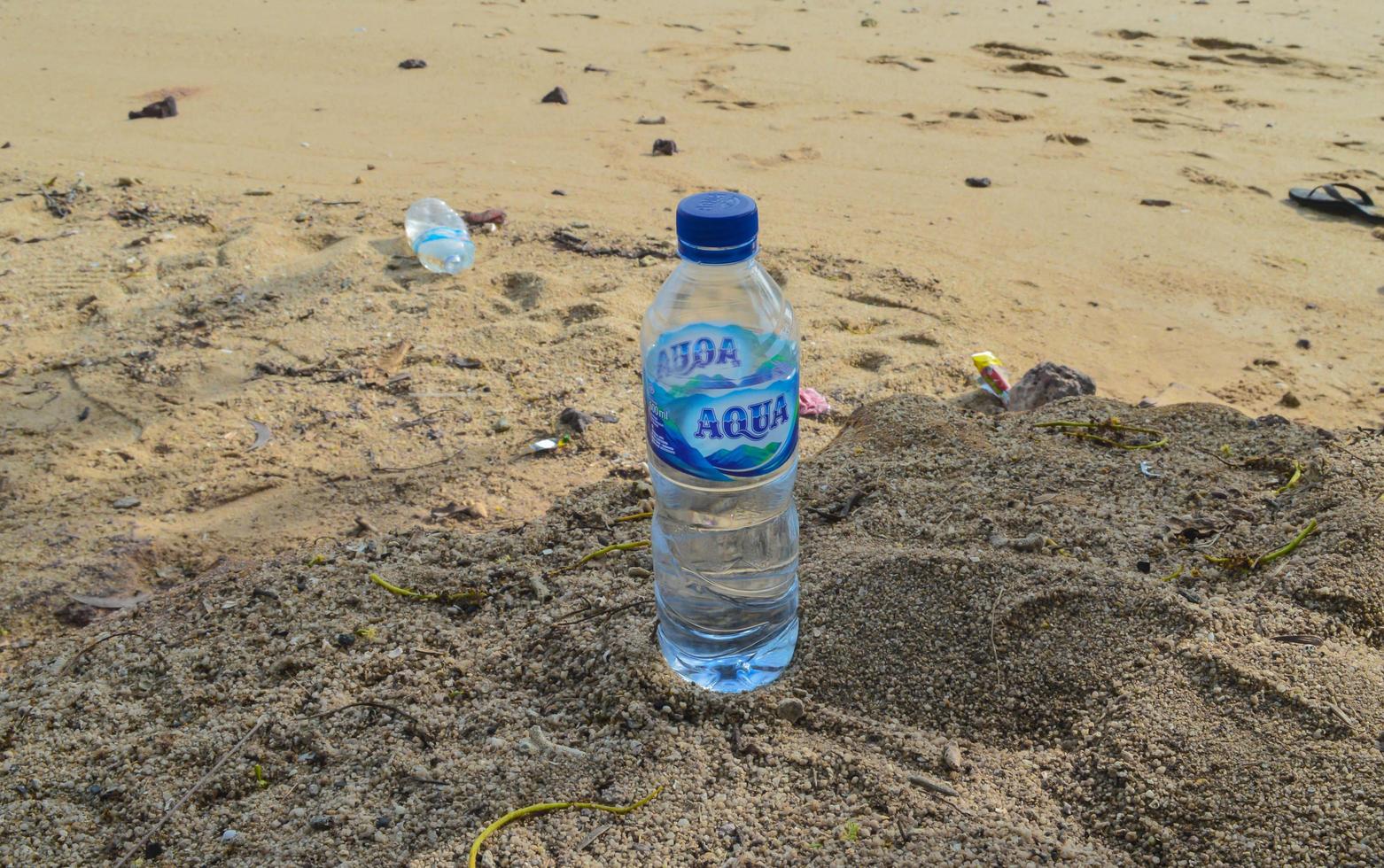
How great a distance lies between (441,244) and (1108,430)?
2.79m

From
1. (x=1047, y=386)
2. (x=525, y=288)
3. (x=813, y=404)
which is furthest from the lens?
(x=525, y=288)

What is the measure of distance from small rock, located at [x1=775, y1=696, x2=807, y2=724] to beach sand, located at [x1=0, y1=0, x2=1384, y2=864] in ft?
0.13

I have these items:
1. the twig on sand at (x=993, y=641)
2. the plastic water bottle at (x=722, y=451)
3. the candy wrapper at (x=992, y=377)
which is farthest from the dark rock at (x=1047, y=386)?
the plastic water bottle at (x=722, y=451)

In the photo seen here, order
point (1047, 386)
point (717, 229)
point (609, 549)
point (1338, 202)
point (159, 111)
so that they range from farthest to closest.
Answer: point (159, 111)
point (1338, 202)
point (1047, 386)
point (609, 549)
point (717, 229)

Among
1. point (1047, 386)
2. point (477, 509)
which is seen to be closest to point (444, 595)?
point (477, 509)

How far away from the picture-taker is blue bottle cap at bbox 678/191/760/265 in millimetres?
1714

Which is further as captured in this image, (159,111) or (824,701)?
(159,111)

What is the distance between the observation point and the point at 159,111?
602 centimetres

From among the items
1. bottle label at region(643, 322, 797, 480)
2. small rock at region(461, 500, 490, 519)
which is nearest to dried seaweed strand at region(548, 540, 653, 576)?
small rock at region(461, 500, 490, 519)

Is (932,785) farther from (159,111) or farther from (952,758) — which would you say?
(159,111)

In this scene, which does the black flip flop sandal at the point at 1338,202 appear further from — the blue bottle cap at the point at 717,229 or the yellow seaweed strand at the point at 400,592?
the yellow seaweed strand at the point at 400,592

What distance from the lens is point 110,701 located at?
2.15 meters

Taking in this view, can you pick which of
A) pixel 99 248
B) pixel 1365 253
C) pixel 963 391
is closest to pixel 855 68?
pixel 1365 253

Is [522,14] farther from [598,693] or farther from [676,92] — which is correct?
[598,693]
